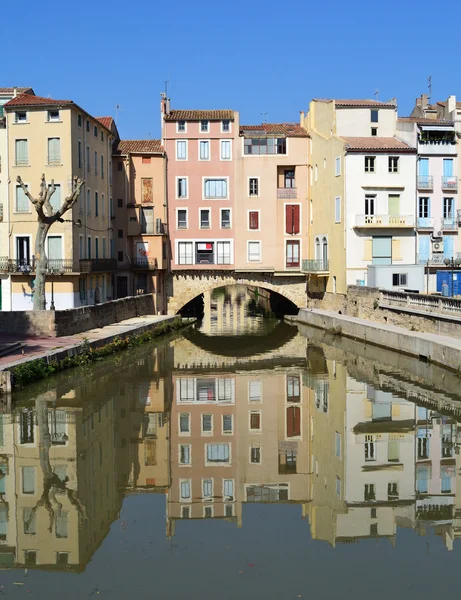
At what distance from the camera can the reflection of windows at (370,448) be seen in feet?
56.7

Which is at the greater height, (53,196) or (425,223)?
(53,196)

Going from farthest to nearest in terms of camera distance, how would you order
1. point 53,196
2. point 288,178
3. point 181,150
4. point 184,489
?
point 288,178
point 181,150
point 53,196
point 184,489

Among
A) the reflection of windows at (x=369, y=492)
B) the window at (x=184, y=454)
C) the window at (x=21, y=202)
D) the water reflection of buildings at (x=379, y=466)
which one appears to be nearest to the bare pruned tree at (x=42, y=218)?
the window at (x=21, y=202)

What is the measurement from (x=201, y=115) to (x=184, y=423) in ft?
107

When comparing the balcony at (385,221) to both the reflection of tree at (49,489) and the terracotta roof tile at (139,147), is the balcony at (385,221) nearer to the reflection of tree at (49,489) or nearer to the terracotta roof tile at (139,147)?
the terracotta roof tile at (139,147)

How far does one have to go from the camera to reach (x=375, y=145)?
44938 millimetres

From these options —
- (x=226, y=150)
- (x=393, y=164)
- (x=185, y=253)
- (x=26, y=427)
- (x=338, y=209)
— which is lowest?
(x=26, y=427)

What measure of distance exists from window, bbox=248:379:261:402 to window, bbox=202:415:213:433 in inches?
109

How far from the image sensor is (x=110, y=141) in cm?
5034

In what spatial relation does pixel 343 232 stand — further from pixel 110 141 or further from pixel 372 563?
pixel 372 563

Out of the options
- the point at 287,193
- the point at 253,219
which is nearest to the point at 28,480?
the point at 253,219

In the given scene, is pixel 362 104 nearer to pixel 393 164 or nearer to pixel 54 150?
pixel 393 164

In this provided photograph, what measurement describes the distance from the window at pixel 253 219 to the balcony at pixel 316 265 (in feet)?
13.1

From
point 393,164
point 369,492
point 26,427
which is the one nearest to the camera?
point 369,492
